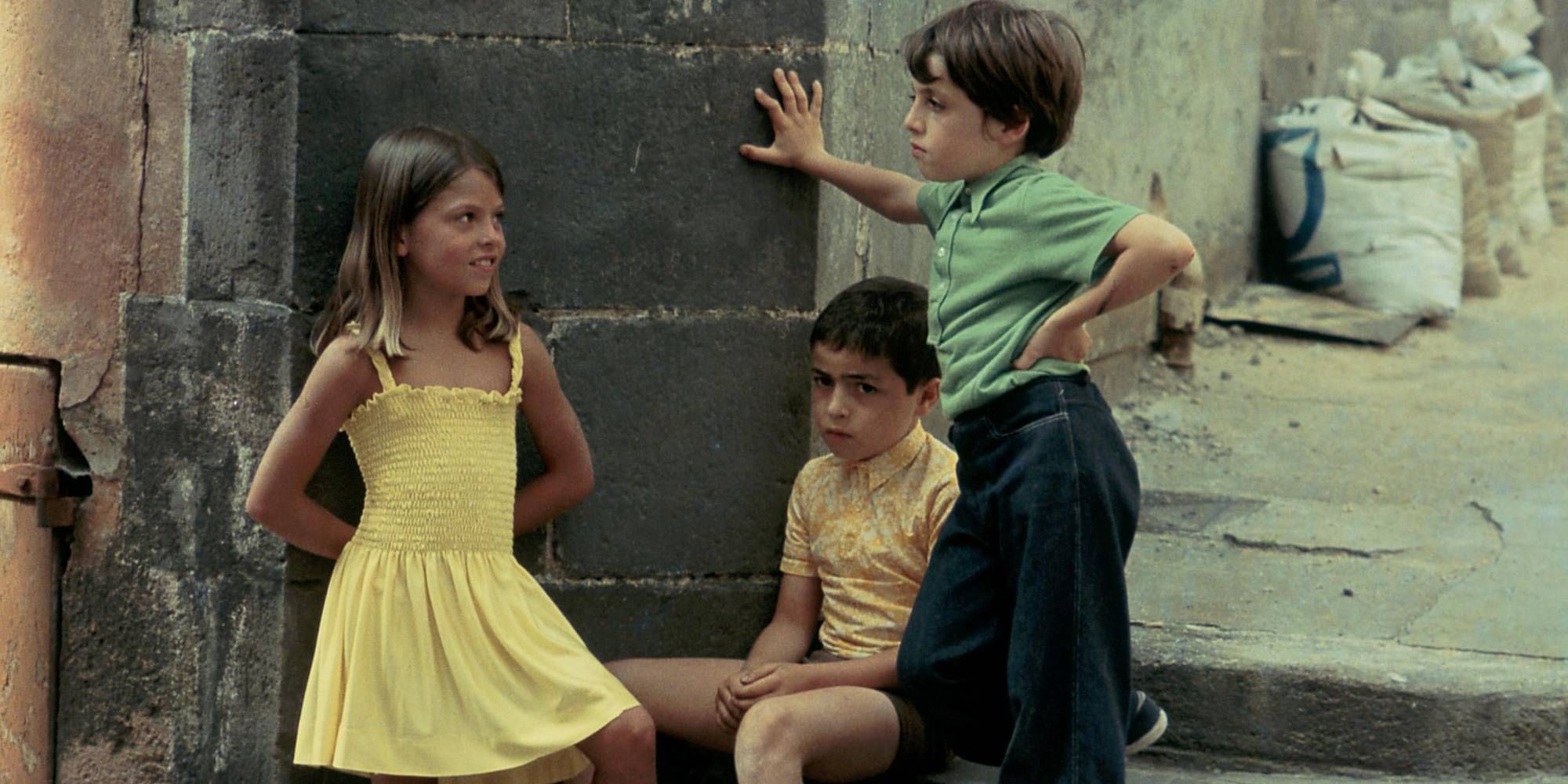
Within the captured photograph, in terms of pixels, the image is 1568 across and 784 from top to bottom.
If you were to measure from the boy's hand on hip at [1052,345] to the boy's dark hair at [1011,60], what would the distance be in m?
0.32

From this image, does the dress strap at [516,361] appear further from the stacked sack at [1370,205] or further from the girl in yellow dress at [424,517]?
the stacked sack at [1370,205]

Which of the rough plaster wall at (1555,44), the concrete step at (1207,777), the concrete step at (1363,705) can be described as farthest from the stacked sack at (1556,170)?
the concrete step at (1207,777)

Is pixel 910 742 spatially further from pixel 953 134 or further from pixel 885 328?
pixel 953 134

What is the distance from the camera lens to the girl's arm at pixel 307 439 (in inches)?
103

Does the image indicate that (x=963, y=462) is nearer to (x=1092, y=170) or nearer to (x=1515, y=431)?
(x=1092, y=170)

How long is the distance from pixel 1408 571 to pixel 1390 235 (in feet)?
8.98

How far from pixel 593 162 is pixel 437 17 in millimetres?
345

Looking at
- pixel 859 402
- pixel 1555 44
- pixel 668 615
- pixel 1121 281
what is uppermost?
pixel 1555 44

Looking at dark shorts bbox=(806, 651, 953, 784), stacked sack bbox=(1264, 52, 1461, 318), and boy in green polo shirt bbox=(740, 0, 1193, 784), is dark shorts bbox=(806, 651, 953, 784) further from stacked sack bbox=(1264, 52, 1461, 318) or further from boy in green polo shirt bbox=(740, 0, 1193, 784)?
stacked sack bbox=(1264, 52, 1461, 318)

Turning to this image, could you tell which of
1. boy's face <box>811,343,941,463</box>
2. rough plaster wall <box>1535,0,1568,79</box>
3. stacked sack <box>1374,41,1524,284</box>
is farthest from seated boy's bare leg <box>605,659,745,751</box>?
rough plaster wall <box>1535,0,1568,79</box>

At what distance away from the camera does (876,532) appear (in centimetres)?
287

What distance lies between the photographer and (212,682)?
290 centimetres

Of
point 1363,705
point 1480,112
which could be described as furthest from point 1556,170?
point 1363,705

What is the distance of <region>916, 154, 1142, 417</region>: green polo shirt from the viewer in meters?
2.49
